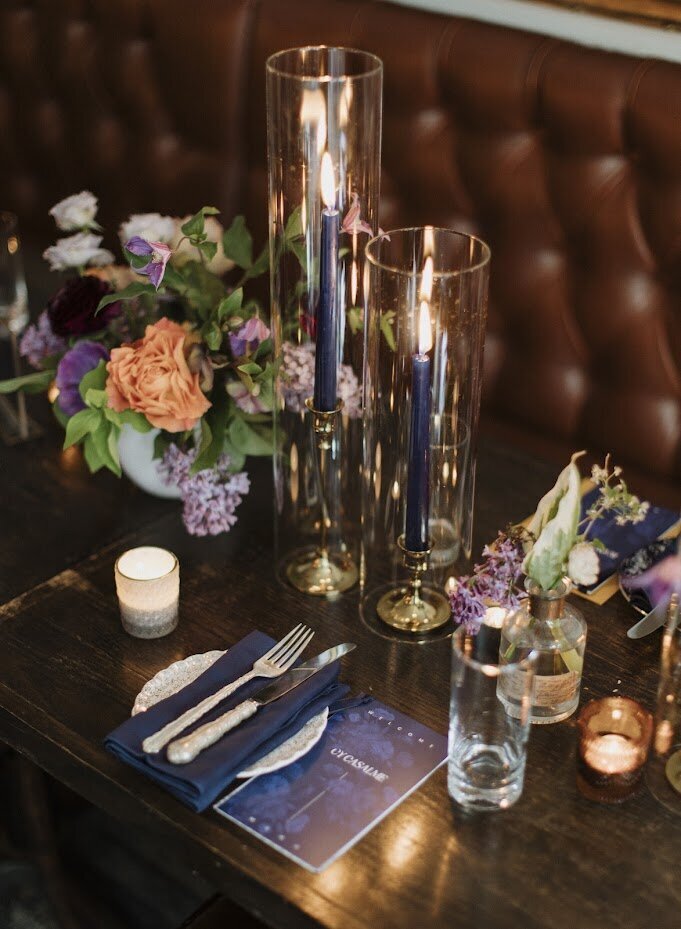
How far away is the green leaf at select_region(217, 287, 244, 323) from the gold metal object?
304mm

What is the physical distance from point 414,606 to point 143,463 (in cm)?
38

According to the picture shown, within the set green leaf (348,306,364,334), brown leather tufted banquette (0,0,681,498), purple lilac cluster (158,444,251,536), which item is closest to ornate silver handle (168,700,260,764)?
purple lilac cluster (158,444,251,536)

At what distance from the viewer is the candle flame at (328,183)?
1157mm

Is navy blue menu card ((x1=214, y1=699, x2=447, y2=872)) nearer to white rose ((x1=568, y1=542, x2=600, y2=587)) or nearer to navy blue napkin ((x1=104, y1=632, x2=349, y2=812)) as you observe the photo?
navy blue napkin ((x1=104, y1=632, x2=349, y2=812))

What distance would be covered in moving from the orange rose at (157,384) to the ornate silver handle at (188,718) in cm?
29

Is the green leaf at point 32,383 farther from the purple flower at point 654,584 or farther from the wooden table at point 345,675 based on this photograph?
the purple flower at point 654,584

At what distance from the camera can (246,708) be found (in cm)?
106

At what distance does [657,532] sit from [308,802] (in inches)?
22.2

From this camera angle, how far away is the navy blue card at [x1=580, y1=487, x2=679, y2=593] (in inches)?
51.7

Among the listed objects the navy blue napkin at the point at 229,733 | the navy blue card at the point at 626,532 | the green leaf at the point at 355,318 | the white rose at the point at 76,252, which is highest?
the green leaf at the point at 355,318

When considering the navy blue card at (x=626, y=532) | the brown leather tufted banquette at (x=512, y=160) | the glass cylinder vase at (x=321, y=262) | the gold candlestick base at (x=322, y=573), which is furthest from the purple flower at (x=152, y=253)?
the brown leather tufted banquette at (x=512, y=160)

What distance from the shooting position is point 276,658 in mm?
1132

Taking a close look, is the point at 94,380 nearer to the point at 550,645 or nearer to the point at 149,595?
the point at 149,595

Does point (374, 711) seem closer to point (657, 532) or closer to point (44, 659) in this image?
point (44, 659)
